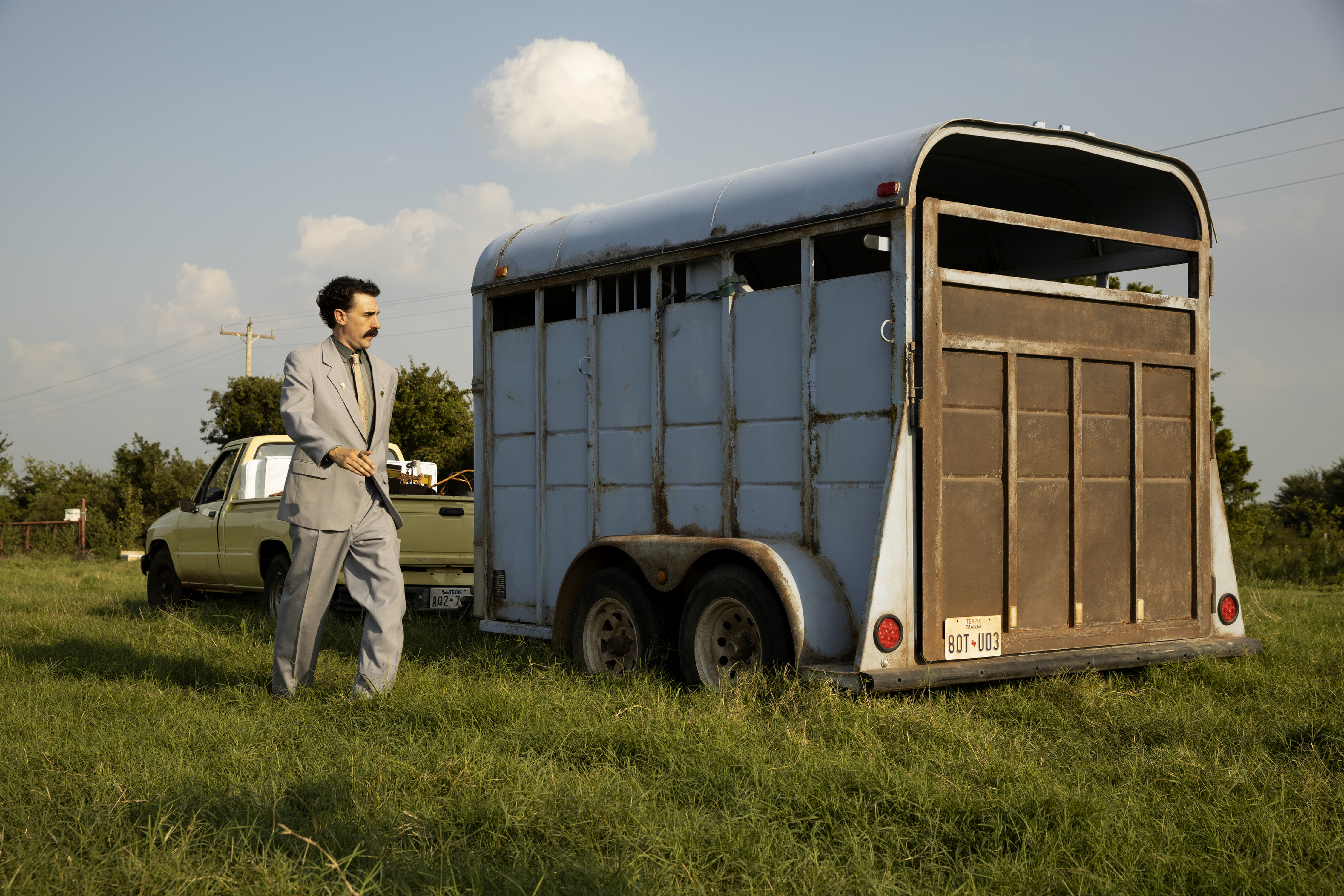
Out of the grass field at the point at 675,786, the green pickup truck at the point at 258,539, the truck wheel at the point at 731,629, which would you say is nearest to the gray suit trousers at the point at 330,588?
the grass field at the point at 675,786

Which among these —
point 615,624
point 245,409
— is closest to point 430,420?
point 245,409

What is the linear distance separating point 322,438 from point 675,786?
2753 mm

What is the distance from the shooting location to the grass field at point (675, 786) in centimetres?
332

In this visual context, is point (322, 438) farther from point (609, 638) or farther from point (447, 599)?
point (447, 599)

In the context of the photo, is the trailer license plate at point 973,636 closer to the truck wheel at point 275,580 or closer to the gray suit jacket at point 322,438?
the gray suit jacket at point 322,438

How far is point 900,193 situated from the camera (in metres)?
5.36

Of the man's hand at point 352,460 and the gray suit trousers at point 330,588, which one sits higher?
the man's hand at point 352,460

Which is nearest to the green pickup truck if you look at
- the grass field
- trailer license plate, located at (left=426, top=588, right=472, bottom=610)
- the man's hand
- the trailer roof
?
trailer license plate, located at (left=426, top=588, right=472, bottom=610)

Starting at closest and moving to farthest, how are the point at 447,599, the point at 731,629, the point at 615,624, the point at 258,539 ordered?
the point at 731,629
the point at 615,624
the point at 447,599
the point at 258,539

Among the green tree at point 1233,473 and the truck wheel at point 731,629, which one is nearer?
the truck wheel at point 731,629

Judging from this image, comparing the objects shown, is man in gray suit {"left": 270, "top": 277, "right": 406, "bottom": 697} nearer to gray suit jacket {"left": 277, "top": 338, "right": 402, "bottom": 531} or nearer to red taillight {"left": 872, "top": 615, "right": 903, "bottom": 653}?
gray suit jacket {"left": 277, "top": 338, "right": 402, "bottom": 531}

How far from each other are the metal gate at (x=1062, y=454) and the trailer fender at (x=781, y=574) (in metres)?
0.44

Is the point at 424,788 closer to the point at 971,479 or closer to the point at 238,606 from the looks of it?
the point at 971,479

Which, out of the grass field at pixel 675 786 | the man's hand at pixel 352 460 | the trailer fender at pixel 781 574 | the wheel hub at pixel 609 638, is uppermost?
the man's hand at pixel 352 460
